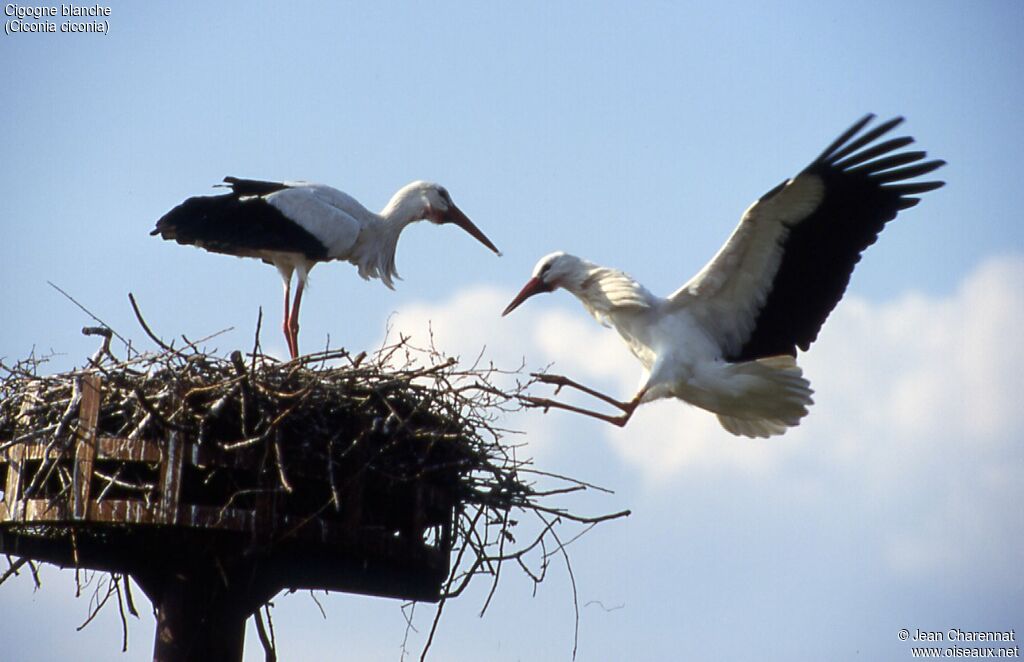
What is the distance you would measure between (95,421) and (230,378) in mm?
423

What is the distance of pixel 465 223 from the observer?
708 centimetres

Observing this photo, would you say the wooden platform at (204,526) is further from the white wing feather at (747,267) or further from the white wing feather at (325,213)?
the white wing feather at (325,213)

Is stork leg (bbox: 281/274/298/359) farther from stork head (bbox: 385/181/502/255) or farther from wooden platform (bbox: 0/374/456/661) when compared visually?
wooden platform (bbox: 0/374/456/661)

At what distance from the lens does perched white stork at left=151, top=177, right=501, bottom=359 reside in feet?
20.0

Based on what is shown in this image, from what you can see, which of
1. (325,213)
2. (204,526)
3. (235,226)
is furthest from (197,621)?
(325,213)

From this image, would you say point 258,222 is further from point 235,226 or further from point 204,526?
point 204,526

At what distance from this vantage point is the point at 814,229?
5.41 meters

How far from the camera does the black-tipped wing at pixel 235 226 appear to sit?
607cm

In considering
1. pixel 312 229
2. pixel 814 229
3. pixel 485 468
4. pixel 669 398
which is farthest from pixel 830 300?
pixel 312 229

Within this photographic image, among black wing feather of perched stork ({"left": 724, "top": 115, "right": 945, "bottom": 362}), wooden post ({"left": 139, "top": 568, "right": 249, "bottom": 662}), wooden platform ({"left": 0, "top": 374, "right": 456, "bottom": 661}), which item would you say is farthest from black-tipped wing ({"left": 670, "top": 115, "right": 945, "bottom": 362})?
wooden post ({"left": 139, "top": 568, "right": 249, "bottom": 662})

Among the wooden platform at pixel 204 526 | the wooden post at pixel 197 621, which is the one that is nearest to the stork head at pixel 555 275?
the wooden platform at pixel 204 526

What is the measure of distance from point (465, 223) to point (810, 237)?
87.0 inches

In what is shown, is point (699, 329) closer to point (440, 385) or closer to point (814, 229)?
point (814, 229)

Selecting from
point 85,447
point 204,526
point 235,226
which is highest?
point 235,226
